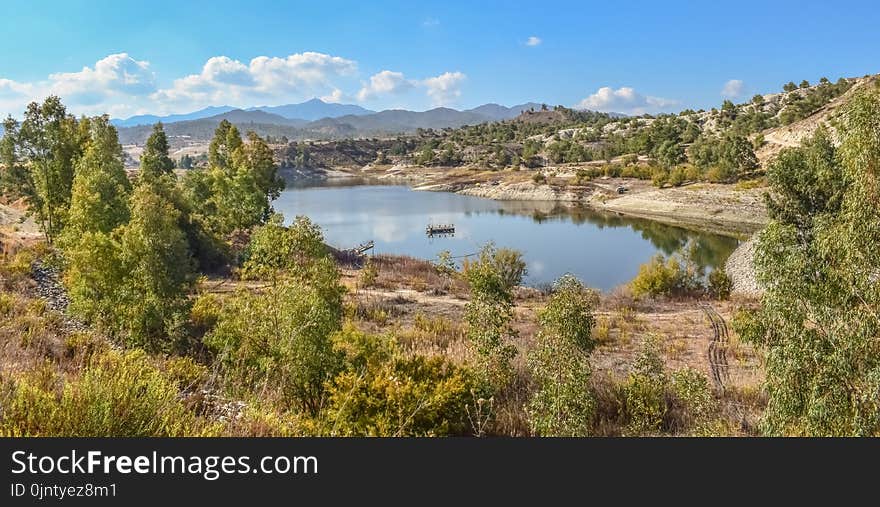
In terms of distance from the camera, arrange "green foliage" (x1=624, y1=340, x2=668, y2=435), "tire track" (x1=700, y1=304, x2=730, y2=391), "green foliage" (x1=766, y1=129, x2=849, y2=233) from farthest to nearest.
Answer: "green foliage" (x1=766, y1=129, x2=849, y2=233), "tire track" (x1=700, y1=304, x2=730, y2=391), "green foliage" (x1=624, y1=340, x2=668, y2=435)

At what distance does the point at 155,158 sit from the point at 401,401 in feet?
121

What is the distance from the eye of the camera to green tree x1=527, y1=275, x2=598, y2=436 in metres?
7.38

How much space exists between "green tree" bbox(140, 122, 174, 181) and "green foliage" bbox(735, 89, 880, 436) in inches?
1296

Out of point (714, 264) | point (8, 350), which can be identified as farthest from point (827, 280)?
point (714, 264)

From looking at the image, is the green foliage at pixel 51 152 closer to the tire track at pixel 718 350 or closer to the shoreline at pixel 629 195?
the tire track at pixel 718 350

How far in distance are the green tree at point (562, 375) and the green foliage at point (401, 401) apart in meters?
1.04

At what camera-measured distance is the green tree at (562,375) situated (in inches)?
291

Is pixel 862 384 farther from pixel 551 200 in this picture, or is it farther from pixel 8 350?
pixel 551 200

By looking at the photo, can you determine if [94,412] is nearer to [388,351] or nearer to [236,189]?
[388,351]

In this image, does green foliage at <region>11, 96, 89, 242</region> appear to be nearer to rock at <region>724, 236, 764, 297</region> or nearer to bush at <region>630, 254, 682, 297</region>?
bush at <region>630, 254, 682, 297</region>

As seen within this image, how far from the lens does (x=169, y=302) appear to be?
14352 millimetres

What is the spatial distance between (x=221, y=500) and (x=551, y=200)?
82.1 metres

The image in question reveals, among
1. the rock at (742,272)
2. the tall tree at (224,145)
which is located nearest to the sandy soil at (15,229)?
the tall tree at (224,145)

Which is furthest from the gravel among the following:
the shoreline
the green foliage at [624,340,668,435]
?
the shoreline
